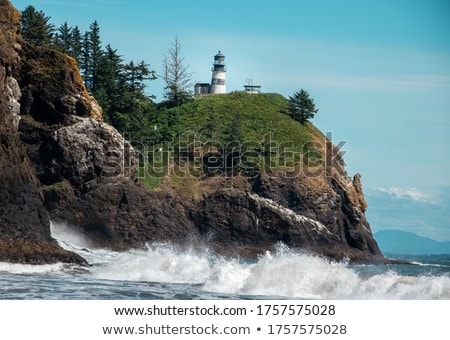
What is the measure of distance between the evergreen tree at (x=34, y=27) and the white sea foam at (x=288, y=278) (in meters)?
35.8

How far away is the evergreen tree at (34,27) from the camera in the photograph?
6644 cm

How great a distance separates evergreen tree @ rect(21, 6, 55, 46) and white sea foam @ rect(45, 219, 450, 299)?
35802 mm

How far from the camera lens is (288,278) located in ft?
85.7

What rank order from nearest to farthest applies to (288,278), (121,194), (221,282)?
1. (288,278)
2. (221,282)
3. (121,194)

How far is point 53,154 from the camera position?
171 ft

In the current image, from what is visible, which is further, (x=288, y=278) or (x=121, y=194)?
(x=121, y=194)

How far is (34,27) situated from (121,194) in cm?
2081

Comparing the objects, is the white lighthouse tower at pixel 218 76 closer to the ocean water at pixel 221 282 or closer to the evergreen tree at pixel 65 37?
the evergreen tree at pixel 65 37

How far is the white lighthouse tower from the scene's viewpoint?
8462 cm

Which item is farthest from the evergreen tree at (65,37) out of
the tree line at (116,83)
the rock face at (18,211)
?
the rock face at (18,211)

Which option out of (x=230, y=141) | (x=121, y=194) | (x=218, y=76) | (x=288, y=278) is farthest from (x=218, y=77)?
(x=288, y=278)

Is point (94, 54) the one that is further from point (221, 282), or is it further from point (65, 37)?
point (221, 282)
